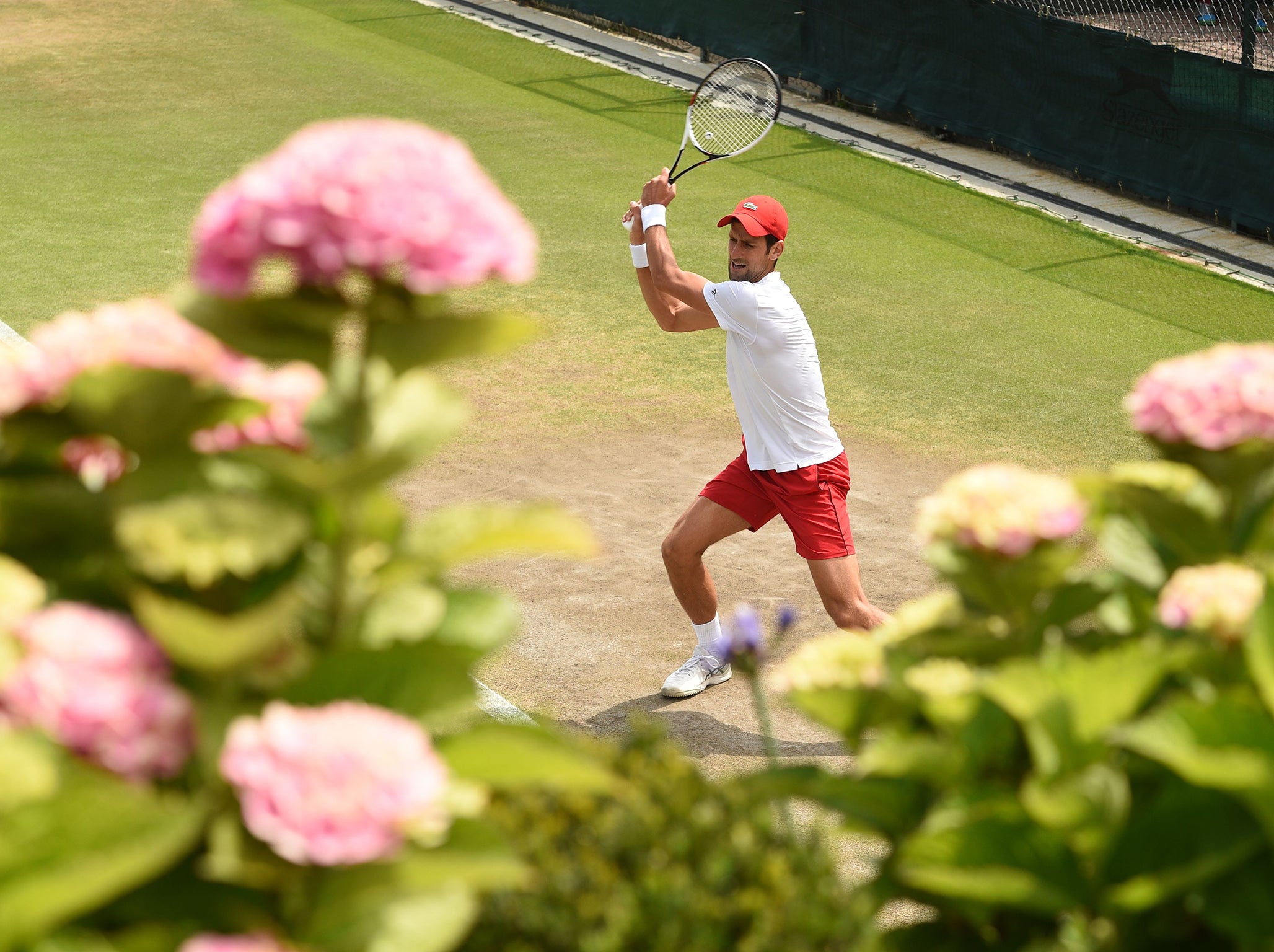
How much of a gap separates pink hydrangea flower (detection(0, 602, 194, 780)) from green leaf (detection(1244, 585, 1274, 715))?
116 cm

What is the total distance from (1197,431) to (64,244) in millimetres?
12096

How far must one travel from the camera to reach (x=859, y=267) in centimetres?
1304

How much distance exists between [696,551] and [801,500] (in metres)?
0.51

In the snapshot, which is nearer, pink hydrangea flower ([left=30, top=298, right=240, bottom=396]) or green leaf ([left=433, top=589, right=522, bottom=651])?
pink hydrangea flower ([left=30, top=298, right=240, bottom=396])

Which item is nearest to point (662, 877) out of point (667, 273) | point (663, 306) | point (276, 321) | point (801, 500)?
point (276, 321)

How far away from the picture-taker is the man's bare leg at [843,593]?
254 inches

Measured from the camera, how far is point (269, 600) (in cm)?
161

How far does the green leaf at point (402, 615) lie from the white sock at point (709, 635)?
197 inches

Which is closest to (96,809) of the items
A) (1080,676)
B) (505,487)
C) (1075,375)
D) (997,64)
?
(1080,676)

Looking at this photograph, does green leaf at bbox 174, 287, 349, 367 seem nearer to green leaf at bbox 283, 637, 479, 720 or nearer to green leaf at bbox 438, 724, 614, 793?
green leaf at bbox 283, 637, 479, 720

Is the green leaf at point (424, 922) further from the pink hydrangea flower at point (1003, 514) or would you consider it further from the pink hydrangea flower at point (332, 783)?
the pink hydrangea flower at point (1003, 514)

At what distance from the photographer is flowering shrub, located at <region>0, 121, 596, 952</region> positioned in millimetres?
1468

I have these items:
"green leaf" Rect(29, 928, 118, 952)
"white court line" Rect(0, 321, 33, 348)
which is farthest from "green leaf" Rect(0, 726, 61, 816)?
"white court line" Rect(0, 321, 33, 348)

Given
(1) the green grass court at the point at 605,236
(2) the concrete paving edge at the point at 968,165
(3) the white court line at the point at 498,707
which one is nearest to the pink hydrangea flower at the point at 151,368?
(3) the white court line at the point at 498,707
